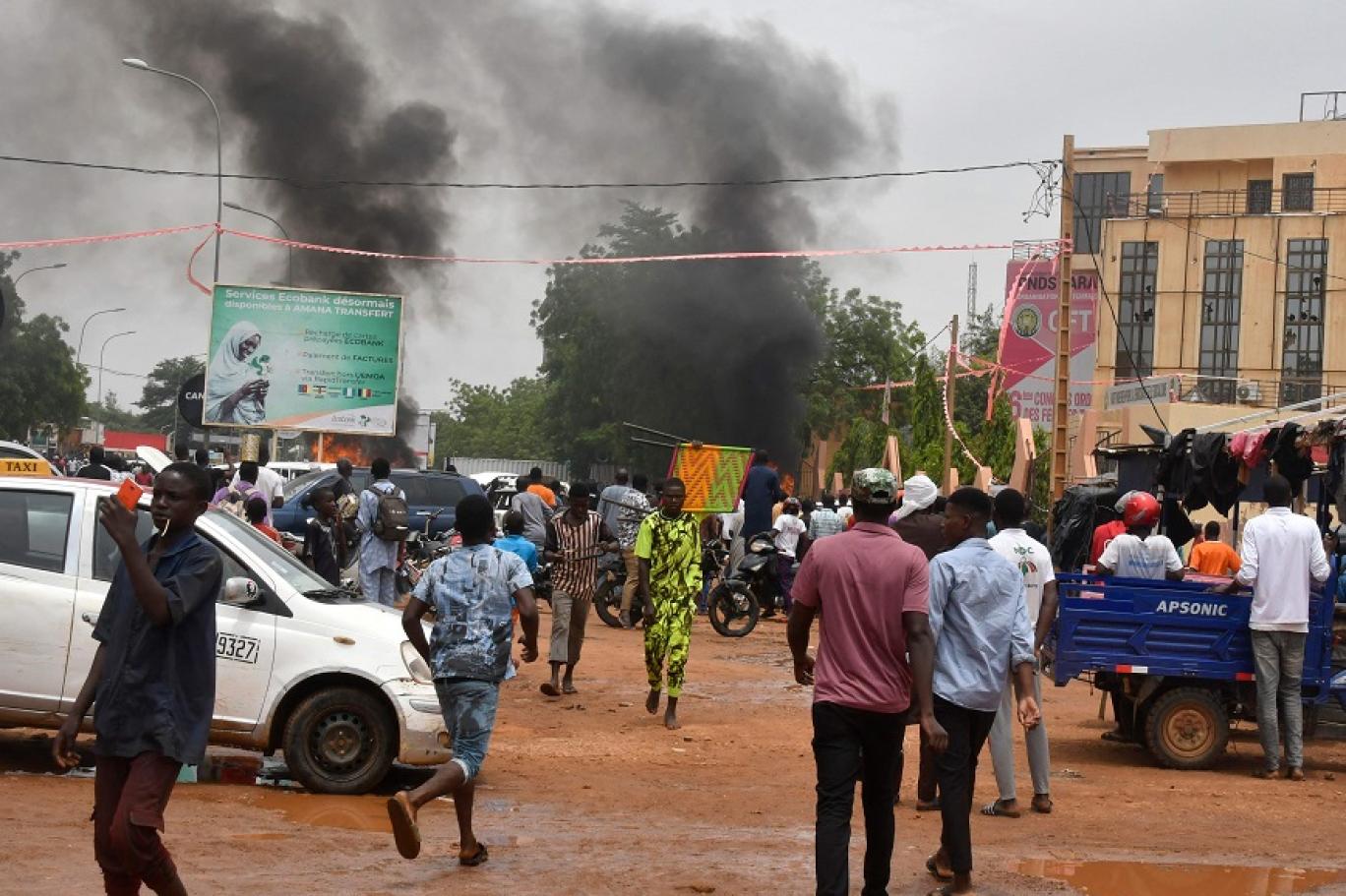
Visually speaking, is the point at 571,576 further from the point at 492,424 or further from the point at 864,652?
the point at 492,424

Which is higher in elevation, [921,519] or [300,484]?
[300,484]

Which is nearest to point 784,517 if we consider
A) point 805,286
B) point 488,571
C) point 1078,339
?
point 488,571

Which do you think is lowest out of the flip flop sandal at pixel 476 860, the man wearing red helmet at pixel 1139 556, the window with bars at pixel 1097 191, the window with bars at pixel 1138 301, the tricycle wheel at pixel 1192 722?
the flip flop sandal at pixel 476 860

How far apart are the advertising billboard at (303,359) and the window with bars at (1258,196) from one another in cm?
3630

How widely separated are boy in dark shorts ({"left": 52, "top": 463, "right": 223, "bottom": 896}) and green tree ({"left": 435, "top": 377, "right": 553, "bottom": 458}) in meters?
86.5

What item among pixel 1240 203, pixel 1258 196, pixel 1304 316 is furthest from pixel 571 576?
pixel 1258 196

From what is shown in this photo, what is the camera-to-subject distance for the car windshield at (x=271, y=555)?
8992 millimetres

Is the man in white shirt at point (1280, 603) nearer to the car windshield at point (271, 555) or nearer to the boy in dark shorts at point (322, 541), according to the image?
the car windshield at point (271, 555)

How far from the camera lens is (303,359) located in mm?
27250

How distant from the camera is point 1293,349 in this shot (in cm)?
5278

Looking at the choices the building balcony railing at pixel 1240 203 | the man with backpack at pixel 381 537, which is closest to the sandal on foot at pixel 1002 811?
the man with backpack at pixel 381 537

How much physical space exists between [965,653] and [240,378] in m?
21.7

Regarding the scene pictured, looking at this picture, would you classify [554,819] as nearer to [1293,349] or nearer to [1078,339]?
[1078,339]

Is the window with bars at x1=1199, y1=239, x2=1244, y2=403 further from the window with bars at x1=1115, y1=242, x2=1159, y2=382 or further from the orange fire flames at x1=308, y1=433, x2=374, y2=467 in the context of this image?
the orange fire flames at x1=308, y1=433, x2=374, y2=467
